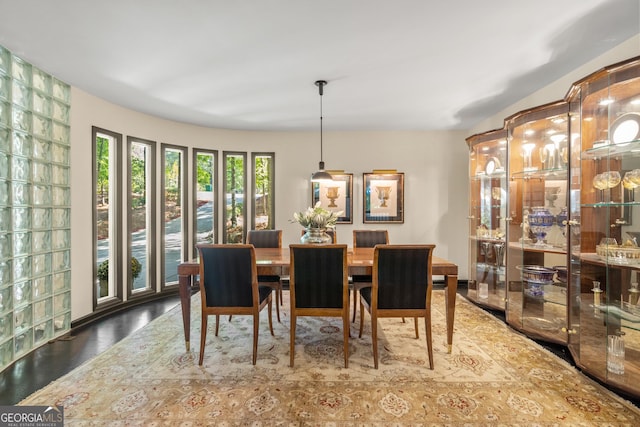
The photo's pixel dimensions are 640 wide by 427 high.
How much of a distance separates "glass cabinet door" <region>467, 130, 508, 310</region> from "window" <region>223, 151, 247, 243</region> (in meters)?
3.32

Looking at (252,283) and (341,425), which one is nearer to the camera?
(341,425)

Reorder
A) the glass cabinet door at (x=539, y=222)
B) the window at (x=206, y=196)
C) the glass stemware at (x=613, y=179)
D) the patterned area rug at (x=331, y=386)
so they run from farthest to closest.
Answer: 1. the window at (x=206, y=196)
2. the glass cabinet door at (x=539, y=222)
3. the glass stemware at (x=613, y=179)
4. the patterned area rug at (x=331, y=386)

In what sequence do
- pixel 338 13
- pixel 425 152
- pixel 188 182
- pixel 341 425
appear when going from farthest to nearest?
pixel 425 152 → pixel 188 182 → pixel 338 13 → pixel 341 425

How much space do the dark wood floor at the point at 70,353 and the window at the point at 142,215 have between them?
493mm

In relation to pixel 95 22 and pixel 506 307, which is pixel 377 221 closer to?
Result: pixel 506 307

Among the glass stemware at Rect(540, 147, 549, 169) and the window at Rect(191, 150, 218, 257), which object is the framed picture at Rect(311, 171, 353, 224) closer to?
the window at Rect(191, 150, 218, 257)

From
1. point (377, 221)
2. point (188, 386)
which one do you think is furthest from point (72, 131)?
point (377, 221)

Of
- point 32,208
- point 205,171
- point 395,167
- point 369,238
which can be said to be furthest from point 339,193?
point 32,208

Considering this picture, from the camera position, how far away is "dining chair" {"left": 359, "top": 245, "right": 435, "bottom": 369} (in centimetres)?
227

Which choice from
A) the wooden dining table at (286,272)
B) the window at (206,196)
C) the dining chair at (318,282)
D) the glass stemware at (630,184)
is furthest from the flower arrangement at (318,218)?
the window at (206,196)

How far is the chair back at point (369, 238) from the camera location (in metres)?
3.54

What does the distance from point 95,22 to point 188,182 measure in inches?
103

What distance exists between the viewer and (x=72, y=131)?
3.07 meters

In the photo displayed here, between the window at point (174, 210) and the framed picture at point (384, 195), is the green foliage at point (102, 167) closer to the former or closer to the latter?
the window at point (174, 210)
